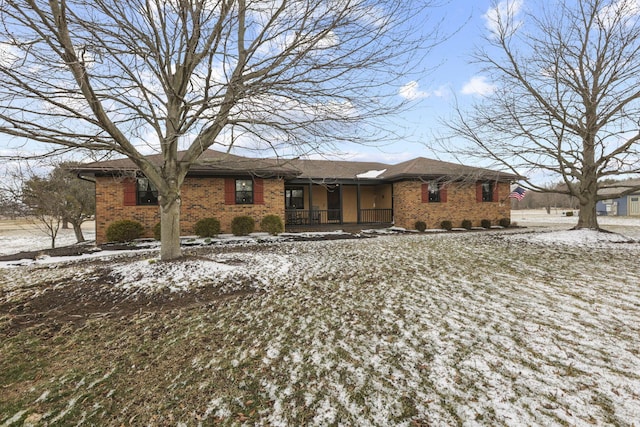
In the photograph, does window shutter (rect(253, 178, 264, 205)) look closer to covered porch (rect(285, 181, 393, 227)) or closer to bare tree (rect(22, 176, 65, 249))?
covered porch (rect(285, 181, 393, 227))

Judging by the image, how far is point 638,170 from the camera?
976 cm

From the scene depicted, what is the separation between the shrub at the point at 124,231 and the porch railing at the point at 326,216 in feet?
23.4

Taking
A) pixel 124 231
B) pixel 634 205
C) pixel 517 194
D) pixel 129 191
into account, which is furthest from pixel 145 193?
pixel 634 205

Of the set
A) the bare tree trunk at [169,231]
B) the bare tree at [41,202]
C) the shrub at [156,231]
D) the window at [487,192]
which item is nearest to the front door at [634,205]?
the window at [487,192]

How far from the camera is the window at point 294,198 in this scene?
1767 centimetres

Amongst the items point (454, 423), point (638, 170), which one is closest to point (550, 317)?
point (454, 423)

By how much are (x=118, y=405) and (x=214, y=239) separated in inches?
402

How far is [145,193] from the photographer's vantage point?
12.3 m

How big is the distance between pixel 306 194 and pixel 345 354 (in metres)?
15.2

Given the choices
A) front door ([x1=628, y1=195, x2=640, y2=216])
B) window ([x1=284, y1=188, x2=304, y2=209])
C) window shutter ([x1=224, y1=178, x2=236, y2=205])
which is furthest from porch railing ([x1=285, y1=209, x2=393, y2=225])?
front door ([x1=628, y1=195, x2=640, y2=216])

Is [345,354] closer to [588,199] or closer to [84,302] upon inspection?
[84,302]

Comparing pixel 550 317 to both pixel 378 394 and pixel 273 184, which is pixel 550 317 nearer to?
pixel 378 394

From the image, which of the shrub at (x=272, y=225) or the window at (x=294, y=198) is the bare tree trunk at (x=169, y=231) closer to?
the shrub at (x=272, y=225)

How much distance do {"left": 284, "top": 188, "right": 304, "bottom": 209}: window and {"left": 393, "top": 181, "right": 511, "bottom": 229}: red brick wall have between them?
564 cm
